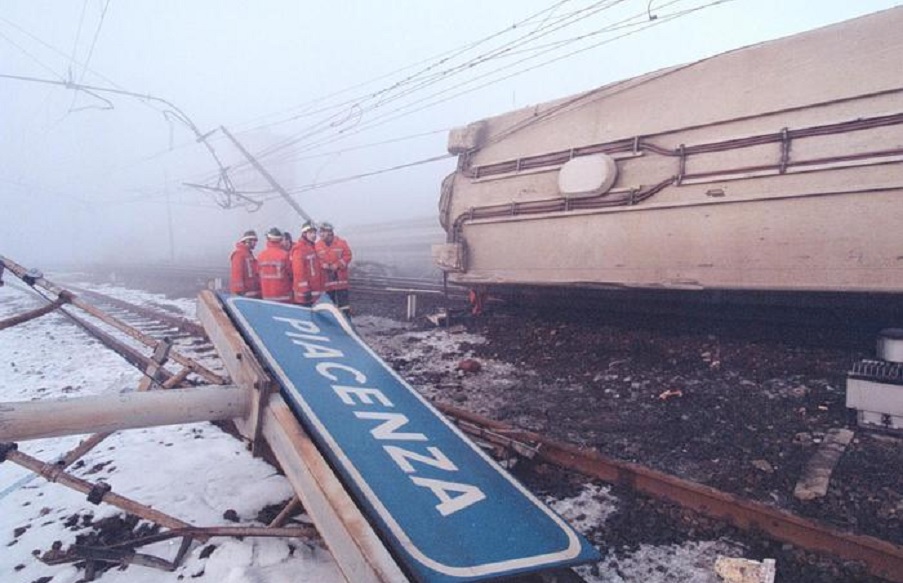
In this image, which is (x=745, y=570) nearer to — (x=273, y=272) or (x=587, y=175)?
(x=587, y=175)

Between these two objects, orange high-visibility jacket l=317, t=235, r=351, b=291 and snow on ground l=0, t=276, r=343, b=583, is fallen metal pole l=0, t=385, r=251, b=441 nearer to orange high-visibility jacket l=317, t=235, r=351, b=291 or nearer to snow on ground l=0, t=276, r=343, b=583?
snow on ground l=0, t=276, r=343, b=583

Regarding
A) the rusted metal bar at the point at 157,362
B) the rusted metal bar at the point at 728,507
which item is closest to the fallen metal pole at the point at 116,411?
the rusted metal bar at the point at 157,362

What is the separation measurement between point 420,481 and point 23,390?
673cm

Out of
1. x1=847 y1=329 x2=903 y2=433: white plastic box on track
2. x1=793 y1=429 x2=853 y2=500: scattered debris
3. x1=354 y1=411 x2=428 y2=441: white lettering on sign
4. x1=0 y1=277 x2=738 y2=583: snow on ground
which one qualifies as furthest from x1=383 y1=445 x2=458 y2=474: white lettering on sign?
x1=847 y1=329 x2=903 y2=433: white plastic box on track

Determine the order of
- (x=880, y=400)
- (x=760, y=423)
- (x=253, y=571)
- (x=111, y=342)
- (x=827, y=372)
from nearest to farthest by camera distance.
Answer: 1. (x=253, y=571)
2. (x=880, y=400)
3. (x=760, y=423)
4. (x=827, y=372)
5. (x=111, y=342)

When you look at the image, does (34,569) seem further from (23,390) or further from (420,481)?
(23,390)

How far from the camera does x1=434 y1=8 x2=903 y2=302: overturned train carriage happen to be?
15.9ft

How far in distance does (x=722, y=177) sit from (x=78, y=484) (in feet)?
20.6

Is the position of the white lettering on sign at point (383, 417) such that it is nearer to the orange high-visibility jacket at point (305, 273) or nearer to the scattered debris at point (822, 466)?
the scattered debris at point (822, 466)

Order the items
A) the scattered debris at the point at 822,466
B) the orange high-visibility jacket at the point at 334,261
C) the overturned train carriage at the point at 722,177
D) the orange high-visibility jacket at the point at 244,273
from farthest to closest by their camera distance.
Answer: the orange high-visibility jacket at the point at 334,261, the orange high-visibility jacket at the point at 244,273, the overturned train carriage at the point at 722,177, the scattered debris at the point at 822,466

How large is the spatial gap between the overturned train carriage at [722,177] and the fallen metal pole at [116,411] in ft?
17.4

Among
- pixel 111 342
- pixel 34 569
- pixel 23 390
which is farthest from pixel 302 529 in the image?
pixel 111 342

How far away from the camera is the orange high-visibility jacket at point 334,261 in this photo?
817cm

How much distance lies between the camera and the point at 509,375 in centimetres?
612
